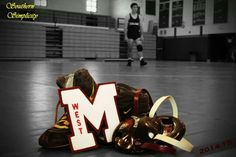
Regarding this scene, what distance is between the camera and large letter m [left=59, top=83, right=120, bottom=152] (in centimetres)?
137

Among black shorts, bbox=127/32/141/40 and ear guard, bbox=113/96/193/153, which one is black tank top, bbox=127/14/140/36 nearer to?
black shorts, bbox=127/32/141/40

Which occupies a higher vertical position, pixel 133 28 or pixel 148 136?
pixel 133 28

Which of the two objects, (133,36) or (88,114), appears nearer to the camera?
(88,114)

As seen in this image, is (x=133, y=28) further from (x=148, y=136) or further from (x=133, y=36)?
(x=148, y=136)

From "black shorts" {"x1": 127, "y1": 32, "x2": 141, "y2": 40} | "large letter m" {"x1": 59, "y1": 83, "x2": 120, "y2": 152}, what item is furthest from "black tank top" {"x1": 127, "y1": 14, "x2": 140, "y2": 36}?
"large letter m" {"x1": 59, "y1": 83, "x2": 120, "y2": 152}

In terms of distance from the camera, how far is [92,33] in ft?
61.8

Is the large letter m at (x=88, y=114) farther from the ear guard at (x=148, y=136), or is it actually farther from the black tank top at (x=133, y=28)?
the black tank top at (x=133, y=28)

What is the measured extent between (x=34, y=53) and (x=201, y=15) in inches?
365

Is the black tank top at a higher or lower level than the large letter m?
higher

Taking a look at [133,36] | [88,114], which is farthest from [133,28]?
[88,114]

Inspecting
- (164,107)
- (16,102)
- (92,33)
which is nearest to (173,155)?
(164,107)

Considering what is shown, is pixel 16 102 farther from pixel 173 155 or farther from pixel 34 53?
pixel 34 53

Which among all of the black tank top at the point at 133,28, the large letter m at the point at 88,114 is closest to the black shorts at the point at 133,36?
the black tank top at the point at 133,28

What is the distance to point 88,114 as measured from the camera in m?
1.42
